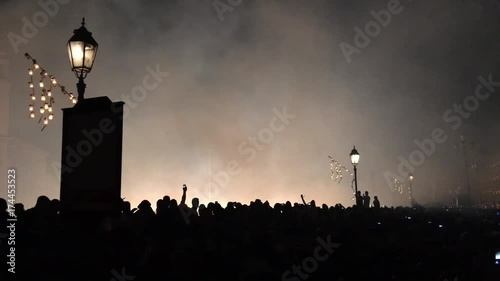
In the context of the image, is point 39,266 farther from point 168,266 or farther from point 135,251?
point 168,266

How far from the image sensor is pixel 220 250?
590 centimetres

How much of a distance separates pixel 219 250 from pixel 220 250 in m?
0.05

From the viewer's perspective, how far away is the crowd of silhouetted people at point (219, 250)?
15.2 ft

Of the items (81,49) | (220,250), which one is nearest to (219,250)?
(220,250)

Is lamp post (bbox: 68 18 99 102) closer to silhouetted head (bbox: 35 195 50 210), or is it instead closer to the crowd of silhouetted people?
silhouetted head (bbox: 35 195 50 210)

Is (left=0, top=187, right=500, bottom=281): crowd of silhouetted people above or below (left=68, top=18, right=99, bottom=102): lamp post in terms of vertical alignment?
below

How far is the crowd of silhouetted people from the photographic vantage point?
464cm

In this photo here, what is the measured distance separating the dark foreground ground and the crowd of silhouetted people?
12 millimetres

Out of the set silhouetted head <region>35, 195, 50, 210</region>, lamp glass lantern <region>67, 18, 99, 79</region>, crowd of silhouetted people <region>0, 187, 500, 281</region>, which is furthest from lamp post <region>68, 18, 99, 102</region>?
crowd of silhouetted people <region>0, 187, 500, 281</region>

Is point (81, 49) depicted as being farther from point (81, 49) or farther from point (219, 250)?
point (219, 250)

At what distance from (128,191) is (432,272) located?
20.7 meters

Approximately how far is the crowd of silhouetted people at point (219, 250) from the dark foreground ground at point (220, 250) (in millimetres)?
12

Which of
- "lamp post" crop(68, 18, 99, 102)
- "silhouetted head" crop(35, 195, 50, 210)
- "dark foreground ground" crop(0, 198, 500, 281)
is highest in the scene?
"lamp post" crop(68, 18, 99, 102)

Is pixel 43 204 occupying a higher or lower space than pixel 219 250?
higher
